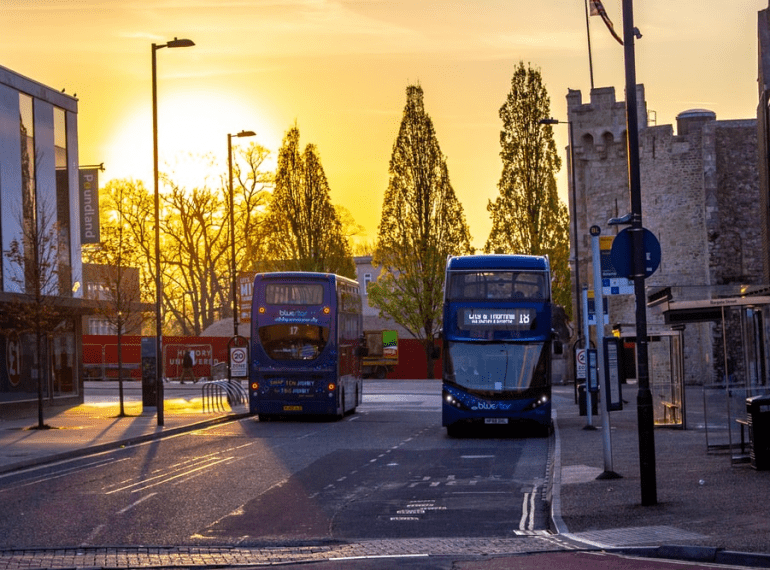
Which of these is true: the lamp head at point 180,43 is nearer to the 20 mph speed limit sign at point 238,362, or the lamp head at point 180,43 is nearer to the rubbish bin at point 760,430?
the 20 mph speed limit sign at point 238,362

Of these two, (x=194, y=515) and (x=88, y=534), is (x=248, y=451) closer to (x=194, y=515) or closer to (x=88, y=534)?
(x=194, y=515)

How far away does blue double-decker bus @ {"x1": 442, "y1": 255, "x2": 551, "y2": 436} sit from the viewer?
2753 cm

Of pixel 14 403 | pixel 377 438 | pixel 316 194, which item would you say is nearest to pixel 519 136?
pixel 316 194

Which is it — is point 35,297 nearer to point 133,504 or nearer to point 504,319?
point 504,319

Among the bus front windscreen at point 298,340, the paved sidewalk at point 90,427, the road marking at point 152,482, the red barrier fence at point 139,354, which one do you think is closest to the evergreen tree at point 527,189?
the red barrier fence at point 139,354

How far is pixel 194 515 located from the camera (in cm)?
1422

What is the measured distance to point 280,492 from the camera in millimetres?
16516

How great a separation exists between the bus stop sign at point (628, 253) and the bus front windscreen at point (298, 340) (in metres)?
19.0

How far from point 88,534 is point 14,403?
81.2 ft

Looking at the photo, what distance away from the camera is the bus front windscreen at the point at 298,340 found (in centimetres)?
3256

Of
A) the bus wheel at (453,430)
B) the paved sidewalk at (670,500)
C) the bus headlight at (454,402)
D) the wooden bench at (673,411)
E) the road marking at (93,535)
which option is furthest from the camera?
the bus wheel at (453,430)

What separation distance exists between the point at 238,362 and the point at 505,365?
1471 cm

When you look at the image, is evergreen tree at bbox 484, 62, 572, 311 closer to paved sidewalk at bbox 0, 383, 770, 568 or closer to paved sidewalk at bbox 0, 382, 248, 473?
paved sidewalk at bbox 0, 382, 248, 473

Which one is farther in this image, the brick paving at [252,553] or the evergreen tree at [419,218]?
the evergreen tree at [419,218]
